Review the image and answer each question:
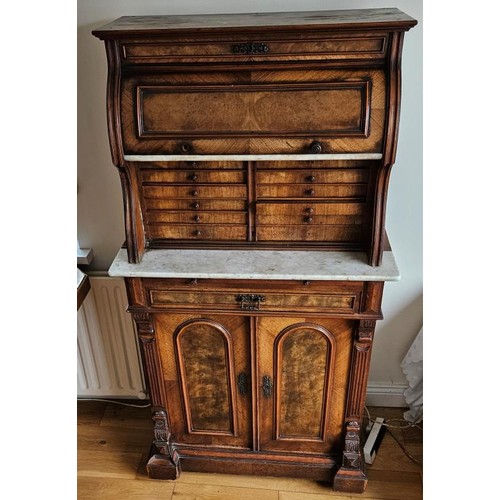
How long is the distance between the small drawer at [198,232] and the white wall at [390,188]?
37cm

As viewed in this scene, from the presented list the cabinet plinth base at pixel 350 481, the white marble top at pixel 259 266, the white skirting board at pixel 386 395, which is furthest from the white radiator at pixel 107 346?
the white skirting board at pixel 386 395

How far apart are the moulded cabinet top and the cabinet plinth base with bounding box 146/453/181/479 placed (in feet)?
4.74

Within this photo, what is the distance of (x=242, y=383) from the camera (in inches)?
69.2

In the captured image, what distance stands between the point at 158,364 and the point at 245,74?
97cm

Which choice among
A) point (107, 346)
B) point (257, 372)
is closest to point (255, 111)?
point (257, 372)

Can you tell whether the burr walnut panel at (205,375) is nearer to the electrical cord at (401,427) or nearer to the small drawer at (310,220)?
the small drawer at (310,220)

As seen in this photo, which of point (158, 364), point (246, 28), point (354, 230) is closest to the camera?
point (246, 28)

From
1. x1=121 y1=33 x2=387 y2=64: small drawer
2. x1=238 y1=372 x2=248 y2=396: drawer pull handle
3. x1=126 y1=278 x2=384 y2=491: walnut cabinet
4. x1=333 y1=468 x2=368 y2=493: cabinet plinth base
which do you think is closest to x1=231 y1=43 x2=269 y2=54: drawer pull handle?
x1=121 y1=33 x2=387 y2=64: small drawer

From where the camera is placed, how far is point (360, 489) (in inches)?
73.5

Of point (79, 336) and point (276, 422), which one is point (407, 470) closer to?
point (276, 422)

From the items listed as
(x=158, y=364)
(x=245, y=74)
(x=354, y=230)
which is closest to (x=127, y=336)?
(x=158, y=364)

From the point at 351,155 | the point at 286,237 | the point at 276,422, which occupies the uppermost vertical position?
the point at 351,155

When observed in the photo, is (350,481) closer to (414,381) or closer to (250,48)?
(414,381)

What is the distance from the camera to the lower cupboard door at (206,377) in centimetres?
167
